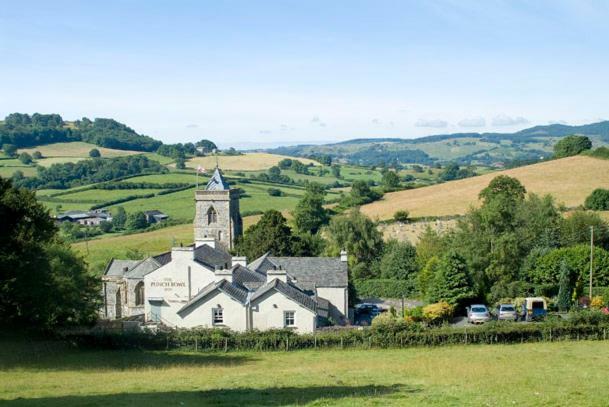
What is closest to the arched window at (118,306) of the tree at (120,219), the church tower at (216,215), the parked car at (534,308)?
the church tower at (216,215)

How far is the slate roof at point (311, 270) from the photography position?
5375 centimetres

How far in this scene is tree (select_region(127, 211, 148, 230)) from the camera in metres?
115

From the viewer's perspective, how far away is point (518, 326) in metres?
41.7

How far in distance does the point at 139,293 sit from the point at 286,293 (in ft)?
54.1

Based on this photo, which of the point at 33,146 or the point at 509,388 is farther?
the point at 33,146

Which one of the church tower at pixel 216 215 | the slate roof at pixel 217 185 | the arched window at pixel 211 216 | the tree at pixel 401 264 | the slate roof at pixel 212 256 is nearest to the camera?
the slate roof at pixel 212 256

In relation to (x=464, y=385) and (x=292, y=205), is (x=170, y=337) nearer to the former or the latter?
(x=464, y=385)

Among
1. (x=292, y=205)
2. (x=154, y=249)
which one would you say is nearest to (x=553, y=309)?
(x=154, y=249)

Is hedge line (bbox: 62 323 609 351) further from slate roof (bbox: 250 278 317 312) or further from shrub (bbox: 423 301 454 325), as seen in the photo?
shrub (bbox: 423 301 454 325)

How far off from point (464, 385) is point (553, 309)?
34.1m

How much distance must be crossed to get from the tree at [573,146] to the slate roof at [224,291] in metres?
98.5

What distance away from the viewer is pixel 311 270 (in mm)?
55469

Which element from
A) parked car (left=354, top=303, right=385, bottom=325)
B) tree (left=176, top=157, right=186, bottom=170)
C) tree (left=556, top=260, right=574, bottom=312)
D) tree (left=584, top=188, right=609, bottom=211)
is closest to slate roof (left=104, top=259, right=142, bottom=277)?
parked car (left=354, top=303, right=385, bottom=325)

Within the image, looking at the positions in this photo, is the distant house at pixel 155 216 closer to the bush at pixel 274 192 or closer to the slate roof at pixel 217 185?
the bush at pixel 274 192
